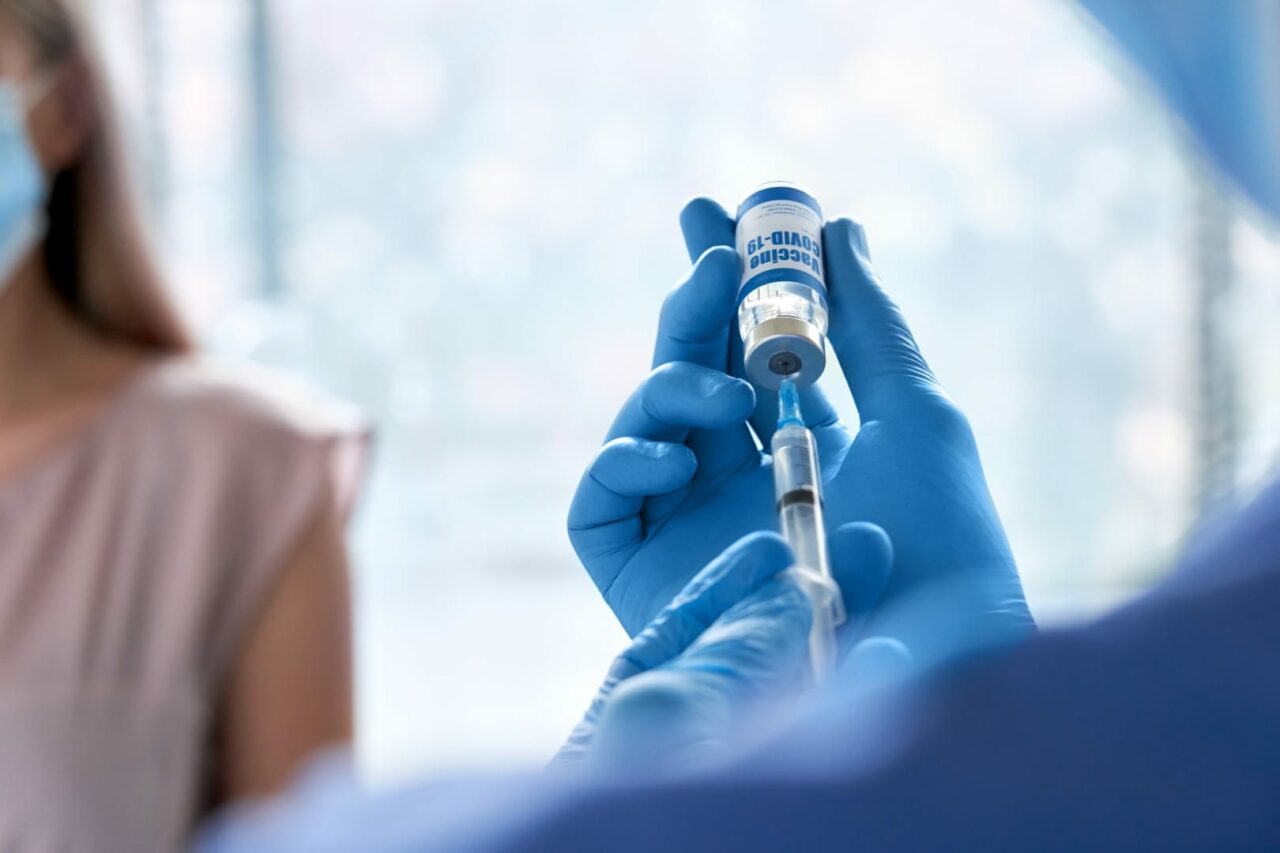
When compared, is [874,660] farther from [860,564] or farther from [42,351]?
[42,351]

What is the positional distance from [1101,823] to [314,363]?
8.94 feet

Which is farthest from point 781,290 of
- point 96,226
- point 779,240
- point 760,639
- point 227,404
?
point 96,226

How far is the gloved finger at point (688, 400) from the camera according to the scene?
650 mm

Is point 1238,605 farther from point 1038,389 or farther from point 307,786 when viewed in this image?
point 1038,389

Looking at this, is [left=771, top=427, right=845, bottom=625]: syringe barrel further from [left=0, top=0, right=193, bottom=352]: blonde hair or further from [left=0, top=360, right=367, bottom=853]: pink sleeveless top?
[left=0, top=0, right=193, bottom=352]: blonde hair

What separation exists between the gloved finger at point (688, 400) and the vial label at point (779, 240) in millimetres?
53

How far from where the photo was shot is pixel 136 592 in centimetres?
98

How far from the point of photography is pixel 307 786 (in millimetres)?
243

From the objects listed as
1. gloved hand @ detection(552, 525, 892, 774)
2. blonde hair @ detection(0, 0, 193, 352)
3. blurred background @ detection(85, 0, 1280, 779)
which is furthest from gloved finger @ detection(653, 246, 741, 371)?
blurred background @ detection(85, 0, 1280, 779)

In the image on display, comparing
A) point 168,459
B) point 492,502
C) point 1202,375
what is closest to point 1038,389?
point 1202,375

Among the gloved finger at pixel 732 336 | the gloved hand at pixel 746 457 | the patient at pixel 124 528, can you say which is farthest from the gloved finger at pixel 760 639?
the patient at pixel 124 528

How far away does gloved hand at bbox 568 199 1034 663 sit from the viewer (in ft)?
2.04

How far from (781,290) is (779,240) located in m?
0.03

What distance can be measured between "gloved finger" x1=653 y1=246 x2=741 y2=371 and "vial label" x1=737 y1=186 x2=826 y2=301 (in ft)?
0.04
